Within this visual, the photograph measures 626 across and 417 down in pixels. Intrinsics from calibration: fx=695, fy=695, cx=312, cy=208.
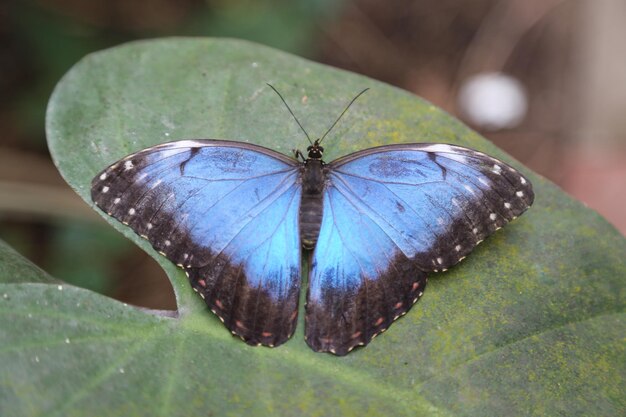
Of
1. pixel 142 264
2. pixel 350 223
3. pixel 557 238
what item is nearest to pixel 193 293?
pixel 350 223

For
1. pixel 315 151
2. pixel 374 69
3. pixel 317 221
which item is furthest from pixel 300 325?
pixel 374 69

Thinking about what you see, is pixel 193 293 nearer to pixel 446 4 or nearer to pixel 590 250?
pixel 590 250

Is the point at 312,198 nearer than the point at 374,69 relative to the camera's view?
Yes

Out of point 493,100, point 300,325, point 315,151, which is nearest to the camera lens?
point 300,325

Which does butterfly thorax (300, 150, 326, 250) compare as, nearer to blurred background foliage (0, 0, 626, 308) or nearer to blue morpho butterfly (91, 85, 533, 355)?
blue morpho butterfly (91, 85, 533, 355)

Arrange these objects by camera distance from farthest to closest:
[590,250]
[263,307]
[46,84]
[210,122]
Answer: [46,84] < [210,122] < [590,250] < [263,307]

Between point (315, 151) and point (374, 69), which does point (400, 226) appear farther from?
point (374, 69)
